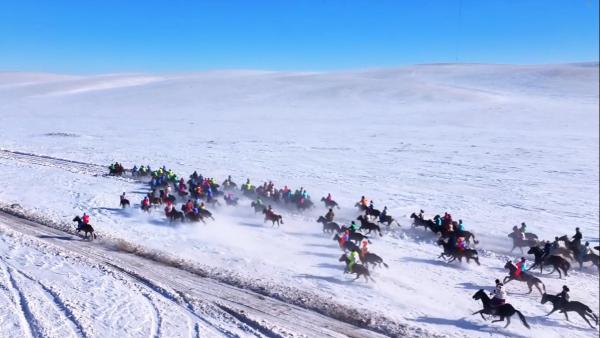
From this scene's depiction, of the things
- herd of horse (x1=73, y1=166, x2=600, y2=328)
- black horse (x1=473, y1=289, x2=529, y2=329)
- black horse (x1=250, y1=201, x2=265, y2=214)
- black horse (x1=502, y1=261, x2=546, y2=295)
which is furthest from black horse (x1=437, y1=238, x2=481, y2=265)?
black horse (x1=250, y1=201, x2=265, y2=214)

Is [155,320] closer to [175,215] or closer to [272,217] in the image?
[175,215]

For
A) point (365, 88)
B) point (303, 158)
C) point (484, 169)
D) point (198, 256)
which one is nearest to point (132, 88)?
point (365, 88)

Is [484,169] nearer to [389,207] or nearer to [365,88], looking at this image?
[389,207]

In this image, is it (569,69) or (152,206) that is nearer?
(152,206)

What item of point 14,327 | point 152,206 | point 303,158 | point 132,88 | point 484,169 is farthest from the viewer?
point 132,88

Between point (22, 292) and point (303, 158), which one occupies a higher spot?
point (303, 158)

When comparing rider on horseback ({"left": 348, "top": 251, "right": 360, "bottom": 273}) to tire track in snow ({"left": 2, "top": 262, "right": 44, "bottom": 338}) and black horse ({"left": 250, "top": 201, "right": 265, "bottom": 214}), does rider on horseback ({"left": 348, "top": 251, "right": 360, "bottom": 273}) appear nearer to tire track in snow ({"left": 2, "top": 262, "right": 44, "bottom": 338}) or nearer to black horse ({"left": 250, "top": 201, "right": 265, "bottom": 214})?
black horse ({"left": 250, "top": 201, "right": 265, "bottom": 214})

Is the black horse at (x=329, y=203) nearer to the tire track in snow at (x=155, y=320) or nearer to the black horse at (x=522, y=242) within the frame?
the black horse at (x=522, y=242)

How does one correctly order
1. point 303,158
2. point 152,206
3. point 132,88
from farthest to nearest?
point 132,88 → point 303,158 → point 152,206
